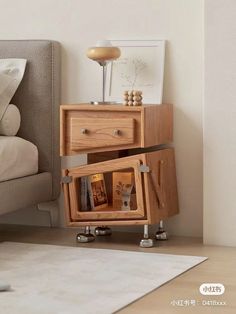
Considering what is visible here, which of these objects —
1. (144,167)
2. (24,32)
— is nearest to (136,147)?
(144,167)

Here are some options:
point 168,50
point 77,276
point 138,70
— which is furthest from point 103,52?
point 77,276

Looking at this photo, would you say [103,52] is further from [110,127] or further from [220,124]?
[220,124]

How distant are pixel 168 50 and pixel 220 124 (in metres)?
0.56

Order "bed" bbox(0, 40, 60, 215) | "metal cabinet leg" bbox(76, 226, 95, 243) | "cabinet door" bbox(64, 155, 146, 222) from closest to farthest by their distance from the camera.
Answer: "cabinet door" bbox(64, 155, 146, 222) < "metal cabinet leg" bbox(76, 226, 95, 243) < "bed" bbox(0, 40, 60, 215)

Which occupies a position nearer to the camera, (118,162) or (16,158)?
(118,162)

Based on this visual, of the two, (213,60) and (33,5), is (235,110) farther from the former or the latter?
(33,5)

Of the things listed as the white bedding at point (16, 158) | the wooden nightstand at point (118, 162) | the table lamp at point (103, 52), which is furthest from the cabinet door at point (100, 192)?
A: the table lamp at point (103, 52)

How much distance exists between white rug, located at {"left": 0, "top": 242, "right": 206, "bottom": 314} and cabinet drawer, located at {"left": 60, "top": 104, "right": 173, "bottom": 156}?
21.0 inches

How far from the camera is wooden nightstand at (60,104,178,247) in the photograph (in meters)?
4.12

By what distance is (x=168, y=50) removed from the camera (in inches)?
176

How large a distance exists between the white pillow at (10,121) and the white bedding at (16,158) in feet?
0.23

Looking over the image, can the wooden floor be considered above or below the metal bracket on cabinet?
below

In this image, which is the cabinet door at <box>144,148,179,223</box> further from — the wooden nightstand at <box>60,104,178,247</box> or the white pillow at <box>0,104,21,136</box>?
the white pillow at <box>0,104,21,136</box>

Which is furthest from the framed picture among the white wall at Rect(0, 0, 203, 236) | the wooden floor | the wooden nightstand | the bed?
the wooden floor
